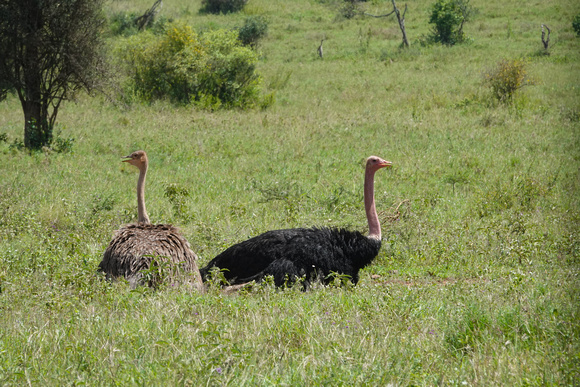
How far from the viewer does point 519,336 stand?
11.9ft

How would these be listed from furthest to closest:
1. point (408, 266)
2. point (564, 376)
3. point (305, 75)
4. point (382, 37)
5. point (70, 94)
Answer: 1. point (382, 37)
2. point (305, 75)
3. point (70, 94)
4. point (408, 266)
5. point (564, 376)

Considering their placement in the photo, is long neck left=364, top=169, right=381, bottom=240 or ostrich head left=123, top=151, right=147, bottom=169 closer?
long neck left=364, top=169, right=381, bottom=240

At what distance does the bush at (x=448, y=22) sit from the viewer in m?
33.2

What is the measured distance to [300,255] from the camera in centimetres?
589

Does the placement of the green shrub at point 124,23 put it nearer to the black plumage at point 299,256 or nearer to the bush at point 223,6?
the bush at point 223,6

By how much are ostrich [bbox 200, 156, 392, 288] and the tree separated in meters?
9.10

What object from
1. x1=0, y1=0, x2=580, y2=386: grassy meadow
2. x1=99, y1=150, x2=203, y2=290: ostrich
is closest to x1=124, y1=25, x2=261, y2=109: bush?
x1=0, y1=0, x2=580, y2=386: grassy meadow

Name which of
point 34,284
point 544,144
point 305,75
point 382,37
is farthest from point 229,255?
point 382,37

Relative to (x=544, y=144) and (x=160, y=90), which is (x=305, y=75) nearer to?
(x=160, y=90)

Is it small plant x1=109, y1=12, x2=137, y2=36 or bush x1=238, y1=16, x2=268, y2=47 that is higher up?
small plant x1=109, y1=12, x2=137, y2=36

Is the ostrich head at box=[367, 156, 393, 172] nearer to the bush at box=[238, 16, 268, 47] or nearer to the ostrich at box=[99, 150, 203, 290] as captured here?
the ostrich at box=[99, 150, 203, 290]

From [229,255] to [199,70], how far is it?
15915mm

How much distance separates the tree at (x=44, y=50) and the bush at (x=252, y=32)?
1972 centimetres

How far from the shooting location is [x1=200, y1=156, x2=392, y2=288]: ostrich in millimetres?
5848
